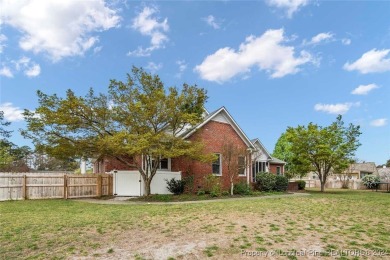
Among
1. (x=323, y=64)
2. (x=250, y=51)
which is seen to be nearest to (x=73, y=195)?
(x=250, y=51)

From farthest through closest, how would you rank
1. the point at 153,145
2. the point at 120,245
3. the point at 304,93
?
the point at 304,93, the point at 153,145, the point at 120,245

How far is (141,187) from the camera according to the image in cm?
2020

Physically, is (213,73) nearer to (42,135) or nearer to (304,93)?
(304,93)

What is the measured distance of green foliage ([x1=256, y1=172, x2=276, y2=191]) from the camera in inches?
981

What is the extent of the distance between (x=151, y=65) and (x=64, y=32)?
5505mm

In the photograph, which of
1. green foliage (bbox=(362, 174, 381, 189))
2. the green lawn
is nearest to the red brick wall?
the green lawn

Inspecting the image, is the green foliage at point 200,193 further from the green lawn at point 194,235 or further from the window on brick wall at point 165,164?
the green lawn at point 194,235

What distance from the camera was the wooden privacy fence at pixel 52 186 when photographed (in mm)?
18720

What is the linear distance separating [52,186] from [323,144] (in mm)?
20820

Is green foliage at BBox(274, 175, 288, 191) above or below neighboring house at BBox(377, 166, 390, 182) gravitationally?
above

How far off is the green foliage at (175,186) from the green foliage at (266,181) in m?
7.53

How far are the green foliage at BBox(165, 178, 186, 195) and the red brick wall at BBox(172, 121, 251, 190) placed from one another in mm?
1012

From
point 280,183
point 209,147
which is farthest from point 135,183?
point 280,183

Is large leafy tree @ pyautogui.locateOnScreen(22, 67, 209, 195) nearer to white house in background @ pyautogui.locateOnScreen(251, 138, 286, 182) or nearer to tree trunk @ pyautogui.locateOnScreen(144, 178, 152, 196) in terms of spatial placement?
tree trunk @ pyautogui.locateOnScreen(144, 178, 152, 196)
